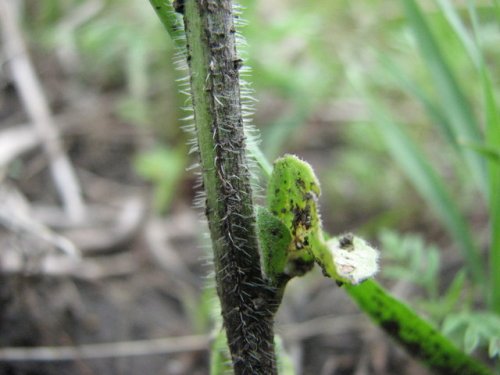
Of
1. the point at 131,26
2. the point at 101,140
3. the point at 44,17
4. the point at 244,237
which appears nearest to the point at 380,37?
the point at 131,26

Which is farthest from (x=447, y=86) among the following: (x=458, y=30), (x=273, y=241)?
(x=273, y=241)

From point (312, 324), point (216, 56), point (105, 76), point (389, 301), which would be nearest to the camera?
point (216, 56)

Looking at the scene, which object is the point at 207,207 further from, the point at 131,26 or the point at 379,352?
the point at 131,26

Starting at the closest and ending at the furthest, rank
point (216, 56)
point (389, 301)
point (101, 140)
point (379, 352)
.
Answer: point (216, 56) < point (389, 301) < point (379, 352) < point (101, 140)

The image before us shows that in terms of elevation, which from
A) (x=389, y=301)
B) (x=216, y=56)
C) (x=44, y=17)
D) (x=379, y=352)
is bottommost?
(x=379, y=352)

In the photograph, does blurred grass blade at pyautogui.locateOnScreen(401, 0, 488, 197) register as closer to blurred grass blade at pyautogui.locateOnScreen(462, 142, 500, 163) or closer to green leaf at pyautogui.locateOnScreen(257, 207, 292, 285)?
blurred grass blade at pyautogui.locateOnScreen(462, 142, 500, 163)

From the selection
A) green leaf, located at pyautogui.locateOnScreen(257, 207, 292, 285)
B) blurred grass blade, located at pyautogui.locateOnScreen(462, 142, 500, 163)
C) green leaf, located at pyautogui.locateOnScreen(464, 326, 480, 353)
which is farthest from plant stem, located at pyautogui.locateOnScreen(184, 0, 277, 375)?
blurred grass blade, located at pyautogui.locateOnScreen(462, 142, 500, 163)

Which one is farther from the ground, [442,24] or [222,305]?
[442,24]
